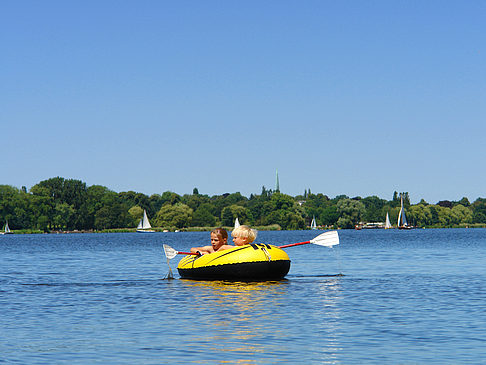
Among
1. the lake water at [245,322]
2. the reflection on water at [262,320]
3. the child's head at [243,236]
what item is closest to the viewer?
the lake water at [245,322]

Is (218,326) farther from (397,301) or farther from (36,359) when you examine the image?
(397,301)

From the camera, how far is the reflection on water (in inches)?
617

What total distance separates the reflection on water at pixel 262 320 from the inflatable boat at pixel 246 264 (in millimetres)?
439

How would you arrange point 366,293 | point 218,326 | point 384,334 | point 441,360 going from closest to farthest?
1. point 441,360
2. point 384,334
3. point 218,326
4. point 366,293

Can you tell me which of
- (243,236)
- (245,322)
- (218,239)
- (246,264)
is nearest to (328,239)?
(243,236)

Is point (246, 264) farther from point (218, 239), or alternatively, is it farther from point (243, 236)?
point (218, 239)

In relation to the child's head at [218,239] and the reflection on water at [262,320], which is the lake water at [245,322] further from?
the child's head at [218,239]

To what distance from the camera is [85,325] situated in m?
19.6

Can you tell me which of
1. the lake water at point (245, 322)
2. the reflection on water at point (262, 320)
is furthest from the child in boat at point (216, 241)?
the reflection on water at point (262, 320)

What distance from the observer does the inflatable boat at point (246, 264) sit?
29.9 metres

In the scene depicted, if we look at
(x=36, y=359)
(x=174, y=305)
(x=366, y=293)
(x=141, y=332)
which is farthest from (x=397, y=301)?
(x=36, y=359)

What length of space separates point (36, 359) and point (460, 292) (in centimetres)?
1768

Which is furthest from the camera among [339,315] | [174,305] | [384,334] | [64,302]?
[64,302]

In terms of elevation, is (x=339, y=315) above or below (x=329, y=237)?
below
